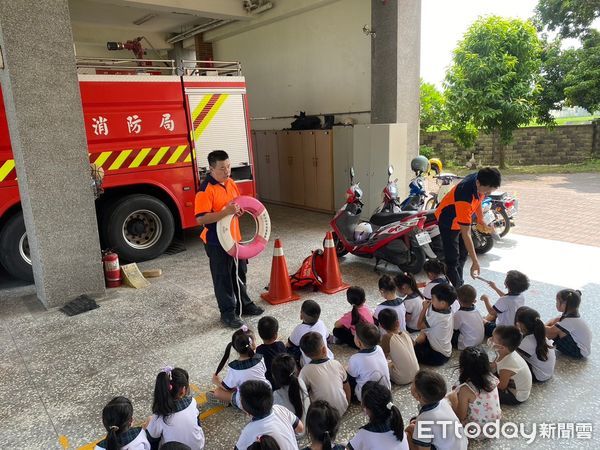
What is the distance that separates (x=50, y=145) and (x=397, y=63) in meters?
5.38

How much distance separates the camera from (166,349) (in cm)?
385

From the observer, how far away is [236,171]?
7.04 m

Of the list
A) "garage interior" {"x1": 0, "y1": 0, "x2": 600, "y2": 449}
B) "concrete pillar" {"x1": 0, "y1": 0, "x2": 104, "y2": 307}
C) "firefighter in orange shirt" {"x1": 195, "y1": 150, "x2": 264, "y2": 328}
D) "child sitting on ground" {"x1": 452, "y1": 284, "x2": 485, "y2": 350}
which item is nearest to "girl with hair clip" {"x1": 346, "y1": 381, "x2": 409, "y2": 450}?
"garage interior" {"x1": 0, "y1": 0, "x2": 600, "y2": 449}

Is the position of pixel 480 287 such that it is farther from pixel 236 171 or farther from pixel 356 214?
pixel 236 171

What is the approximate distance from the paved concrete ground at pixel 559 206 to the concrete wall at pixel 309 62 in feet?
11.6

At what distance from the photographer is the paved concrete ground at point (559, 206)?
22.9ft

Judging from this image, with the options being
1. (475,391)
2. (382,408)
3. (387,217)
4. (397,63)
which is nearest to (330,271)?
(387,217)

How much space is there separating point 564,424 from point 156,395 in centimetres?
232

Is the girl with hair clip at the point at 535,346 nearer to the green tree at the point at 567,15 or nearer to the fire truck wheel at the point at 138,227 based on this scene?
the fire truck wheel at the point at 138,227

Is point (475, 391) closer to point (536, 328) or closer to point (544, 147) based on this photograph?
point (536, 328)

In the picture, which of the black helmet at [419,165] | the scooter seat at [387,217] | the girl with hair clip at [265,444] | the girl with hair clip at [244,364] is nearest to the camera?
the girl with hair clip at [265,444]

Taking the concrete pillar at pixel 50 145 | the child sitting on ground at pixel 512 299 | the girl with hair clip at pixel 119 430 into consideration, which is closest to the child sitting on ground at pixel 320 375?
the girl with hair clip at pixel 119 430

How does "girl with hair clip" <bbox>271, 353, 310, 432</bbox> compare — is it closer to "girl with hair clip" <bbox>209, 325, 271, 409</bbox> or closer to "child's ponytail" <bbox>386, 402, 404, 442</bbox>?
"girl with hair clip" <bbox>209, 325, 271, 409</bbox>

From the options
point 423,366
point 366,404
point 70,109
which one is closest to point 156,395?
point 366,404
